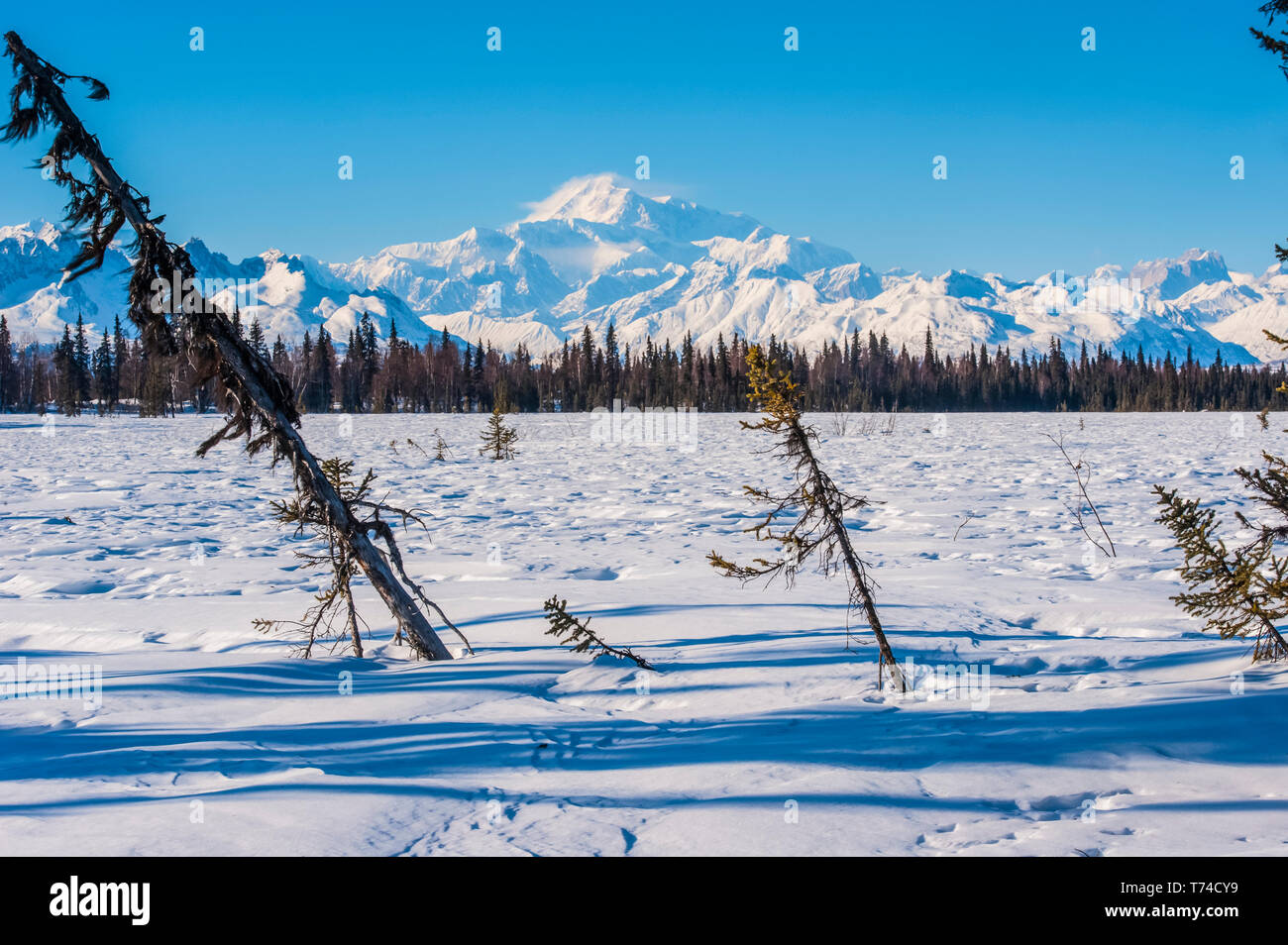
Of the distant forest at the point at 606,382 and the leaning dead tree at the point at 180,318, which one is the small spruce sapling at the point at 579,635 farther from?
the distant forest at the point at 606,382

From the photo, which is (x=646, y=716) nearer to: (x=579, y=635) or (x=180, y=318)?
(x=579, y=635)

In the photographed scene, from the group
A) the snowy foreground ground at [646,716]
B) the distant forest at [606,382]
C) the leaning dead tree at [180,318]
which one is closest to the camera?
the snowy foreground ground at [646,716]

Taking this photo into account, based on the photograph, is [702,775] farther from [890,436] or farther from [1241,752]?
[890,436]

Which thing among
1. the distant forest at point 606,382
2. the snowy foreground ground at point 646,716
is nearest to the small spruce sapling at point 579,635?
the snowy foreground ground at point 646,716

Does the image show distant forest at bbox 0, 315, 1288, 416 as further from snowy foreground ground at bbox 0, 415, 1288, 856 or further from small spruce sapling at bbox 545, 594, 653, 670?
small spruce sapling at bbox 545, 594, 653, 670

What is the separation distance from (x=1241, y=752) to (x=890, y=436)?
32.0 metres

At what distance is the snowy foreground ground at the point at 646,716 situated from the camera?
2.88 m

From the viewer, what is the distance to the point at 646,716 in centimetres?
443

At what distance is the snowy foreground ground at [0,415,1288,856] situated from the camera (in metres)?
2.88

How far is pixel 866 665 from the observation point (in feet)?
17.0

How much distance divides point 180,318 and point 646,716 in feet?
12.9

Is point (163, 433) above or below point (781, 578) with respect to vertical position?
above

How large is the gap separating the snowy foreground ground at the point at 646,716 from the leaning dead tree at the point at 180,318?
82 cm

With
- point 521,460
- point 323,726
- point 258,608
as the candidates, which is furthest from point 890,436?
point 323,726
